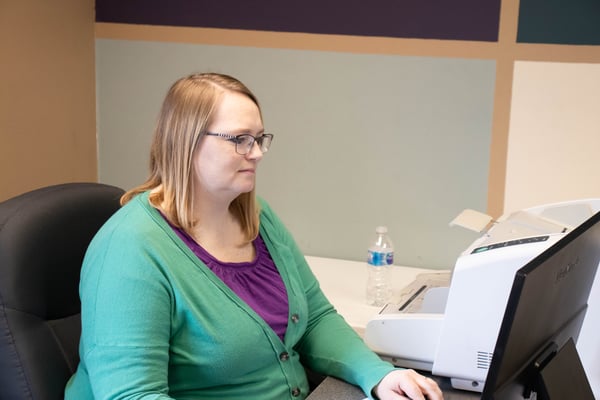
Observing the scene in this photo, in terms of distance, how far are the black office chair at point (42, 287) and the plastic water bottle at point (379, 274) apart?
969mm

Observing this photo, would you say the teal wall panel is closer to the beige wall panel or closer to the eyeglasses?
the beige wall panel

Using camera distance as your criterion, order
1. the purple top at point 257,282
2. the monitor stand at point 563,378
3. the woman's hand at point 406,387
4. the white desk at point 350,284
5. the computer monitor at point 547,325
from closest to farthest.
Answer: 1. the computer monitor at point 547,325
2. the monitor stand at point 563,378
3. the woman's hand at point 406,387
4. the purple top at point 257,282
5. the white desk at point 350,284

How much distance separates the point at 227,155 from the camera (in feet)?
5.10

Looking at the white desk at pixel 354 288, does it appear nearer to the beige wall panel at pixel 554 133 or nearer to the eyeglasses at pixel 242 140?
the beige wall panel at pixel 554 133

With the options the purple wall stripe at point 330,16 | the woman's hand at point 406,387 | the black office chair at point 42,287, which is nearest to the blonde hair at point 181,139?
the black office chair at point 42,287

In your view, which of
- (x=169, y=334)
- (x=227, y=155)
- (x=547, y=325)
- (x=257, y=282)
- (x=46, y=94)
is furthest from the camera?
(x=46, y=94)

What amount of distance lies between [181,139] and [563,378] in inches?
34.7

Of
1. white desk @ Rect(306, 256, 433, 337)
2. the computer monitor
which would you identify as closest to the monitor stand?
the computer monitor

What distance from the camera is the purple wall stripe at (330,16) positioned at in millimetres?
2439

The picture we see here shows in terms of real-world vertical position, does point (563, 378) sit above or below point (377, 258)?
above

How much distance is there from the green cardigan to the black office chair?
8 centimetres

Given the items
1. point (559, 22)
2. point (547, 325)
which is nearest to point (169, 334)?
point (547, 325)

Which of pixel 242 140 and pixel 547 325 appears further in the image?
pixel 242 140

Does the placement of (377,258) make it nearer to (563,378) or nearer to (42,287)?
(42,287)
